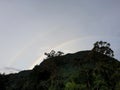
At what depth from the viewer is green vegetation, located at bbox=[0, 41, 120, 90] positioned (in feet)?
339

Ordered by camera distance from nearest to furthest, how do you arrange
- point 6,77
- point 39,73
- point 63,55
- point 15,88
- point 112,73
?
point 112,73, point 39,73, point 15,88, point 63,55, point 6,77

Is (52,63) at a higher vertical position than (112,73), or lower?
higher

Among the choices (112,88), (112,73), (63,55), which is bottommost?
(112,88)

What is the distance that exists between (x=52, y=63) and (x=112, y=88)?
6646 cm

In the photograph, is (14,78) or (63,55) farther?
(14,78)

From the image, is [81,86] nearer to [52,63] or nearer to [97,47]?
[97,47]

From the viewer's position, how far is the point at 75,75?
112 m

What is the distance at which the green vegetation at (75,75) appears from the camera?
10338 cm

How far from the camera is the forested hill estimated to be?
10331 centimetres

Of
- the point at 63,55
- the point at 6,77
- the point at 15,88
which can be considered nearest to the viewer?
the point at 15,88

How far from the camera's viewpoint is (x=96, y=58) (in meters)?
136

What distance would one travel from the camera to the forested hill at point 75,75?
10331 centimetres

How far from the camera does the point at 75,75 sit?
112 meters

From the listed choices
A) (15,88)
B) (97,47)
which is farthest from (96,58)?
(15,88)
